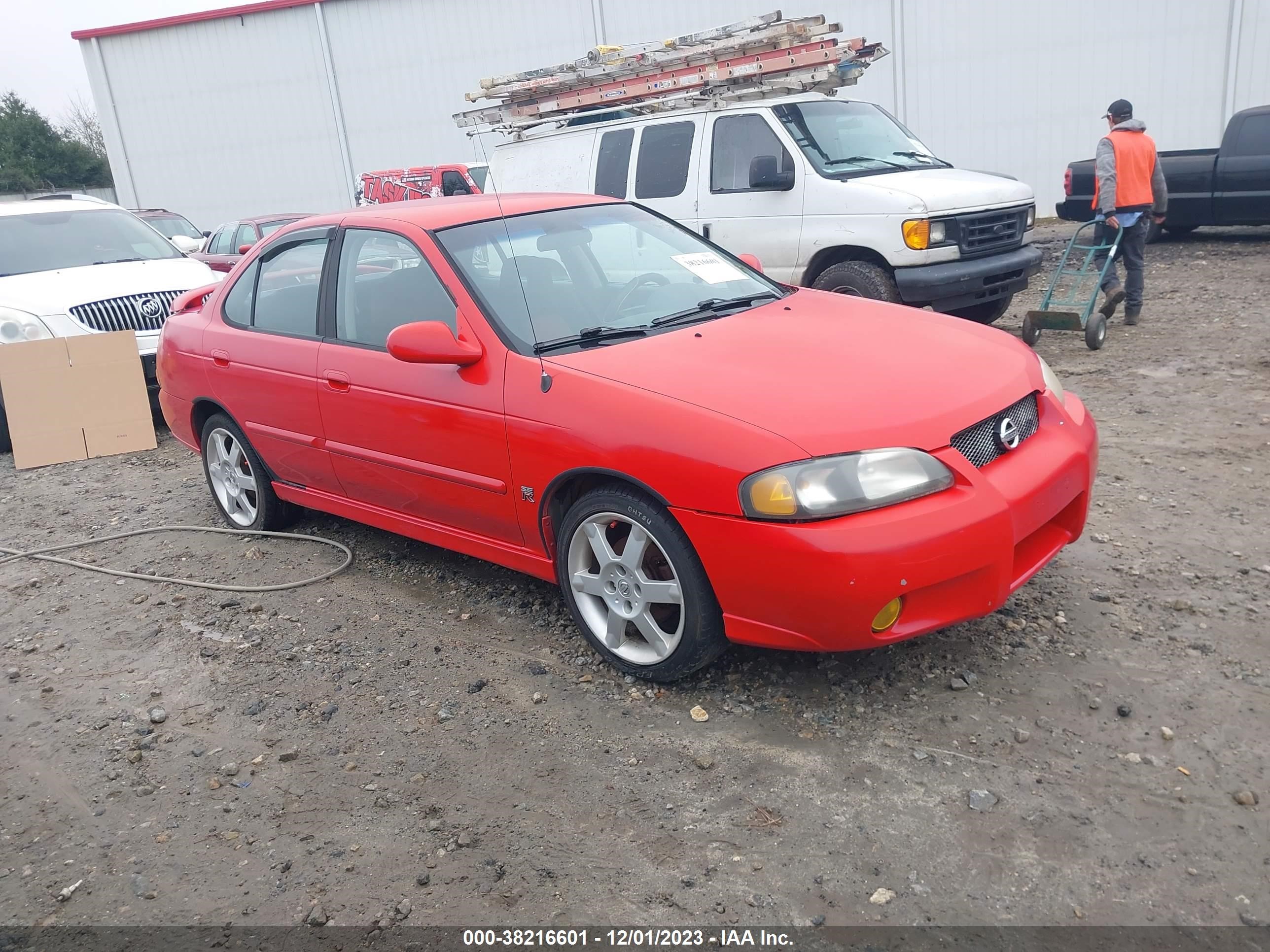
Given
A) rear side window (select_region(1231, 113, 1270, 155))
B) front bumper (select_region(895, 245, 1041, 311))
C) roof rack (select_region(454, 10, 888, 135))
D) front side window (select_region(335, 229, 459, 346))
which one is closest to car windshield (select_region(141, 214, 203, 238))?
roof rack (select_region(454, 10, 888, 135))

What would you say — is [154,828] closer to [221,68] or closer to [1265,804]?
[1265,804]

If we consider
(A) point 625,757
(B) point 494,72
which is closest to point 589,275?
(A) point 625,757

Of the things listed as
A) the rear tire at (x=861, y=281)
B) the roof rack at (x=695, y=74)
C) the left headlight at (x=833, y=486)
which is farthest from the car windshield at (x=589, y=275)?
the roof rack at (x=695, y=74)

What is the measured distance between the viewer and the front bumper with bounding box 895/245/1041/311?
23.5ft

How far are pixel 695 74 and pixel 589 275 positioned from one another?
4.81 meters

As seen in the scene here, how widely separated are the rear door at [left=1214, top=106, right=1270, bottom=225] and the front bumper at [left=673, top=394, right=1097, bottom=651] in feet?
35.7

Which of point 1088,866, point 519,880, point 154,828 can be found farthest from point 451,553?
point 1088,866

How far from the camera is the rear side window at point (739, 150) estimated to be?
302 inches

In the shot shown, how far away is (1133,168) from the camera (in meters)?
8.08

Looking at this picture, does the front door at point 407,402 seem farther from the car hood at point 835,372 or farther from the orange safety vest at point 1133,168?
the orange safety vest at point 1133,168

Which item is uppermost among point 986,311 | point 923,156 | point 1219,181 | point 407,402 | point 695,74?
point 695,74

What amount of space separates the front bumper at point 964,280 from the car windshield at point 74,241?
247 inches

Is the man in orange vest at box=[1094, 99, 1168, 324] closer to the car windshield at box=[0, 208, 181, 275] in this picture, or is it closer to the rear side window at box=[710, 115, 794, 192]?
the rear side window at box=[710, 115, 794, 192]

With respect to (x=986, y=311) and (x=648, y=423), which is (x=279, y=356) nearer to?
(x=648, y=423)
